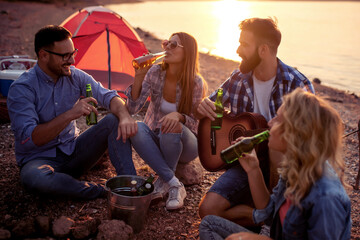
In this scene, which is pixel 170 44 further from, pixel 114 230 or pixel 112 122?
pixel 114 230

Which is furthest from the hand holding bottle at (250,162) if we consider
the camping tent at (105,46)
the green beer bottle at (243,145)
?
the camping tent at (105,46)

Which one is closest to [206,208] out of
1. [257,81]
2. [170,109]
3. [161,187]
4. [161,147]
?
[161,187]

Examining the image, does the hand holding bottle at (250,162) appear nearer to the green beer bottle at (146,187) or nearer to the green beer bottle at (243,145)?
the green beer bottle at (243,145)

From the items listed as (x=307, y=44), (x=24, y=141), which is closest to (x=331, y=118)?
(x=24, y=141)

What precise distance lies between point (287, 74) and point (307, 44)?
14010 mm

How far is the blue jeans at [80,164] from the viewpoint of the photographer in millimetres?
2953

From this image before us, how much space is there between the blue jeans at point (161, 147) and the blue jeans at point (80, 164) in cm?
13

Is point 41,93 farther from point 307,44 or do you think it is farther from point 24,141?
point 307,44

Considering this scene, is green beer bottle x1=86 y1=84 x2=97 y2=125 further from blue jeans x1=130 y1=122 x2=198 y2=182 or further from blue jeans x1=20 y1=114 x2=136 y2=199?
blue jeans x1=130 y1=122 x2=198 y2=182

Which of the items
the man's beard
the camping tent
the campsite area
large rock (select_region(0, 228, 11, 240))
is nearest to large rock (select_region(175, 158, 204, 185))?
the campsite area

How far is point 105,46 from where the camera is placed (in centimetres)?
675

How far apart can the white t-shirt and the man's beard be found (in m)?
0.17

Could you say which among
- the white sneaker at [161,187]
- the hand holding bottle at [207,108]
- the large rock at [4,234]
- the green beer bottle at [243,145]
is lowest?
the white sneaker at [161,187]

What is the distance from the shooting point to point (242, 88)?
11.6 feet
